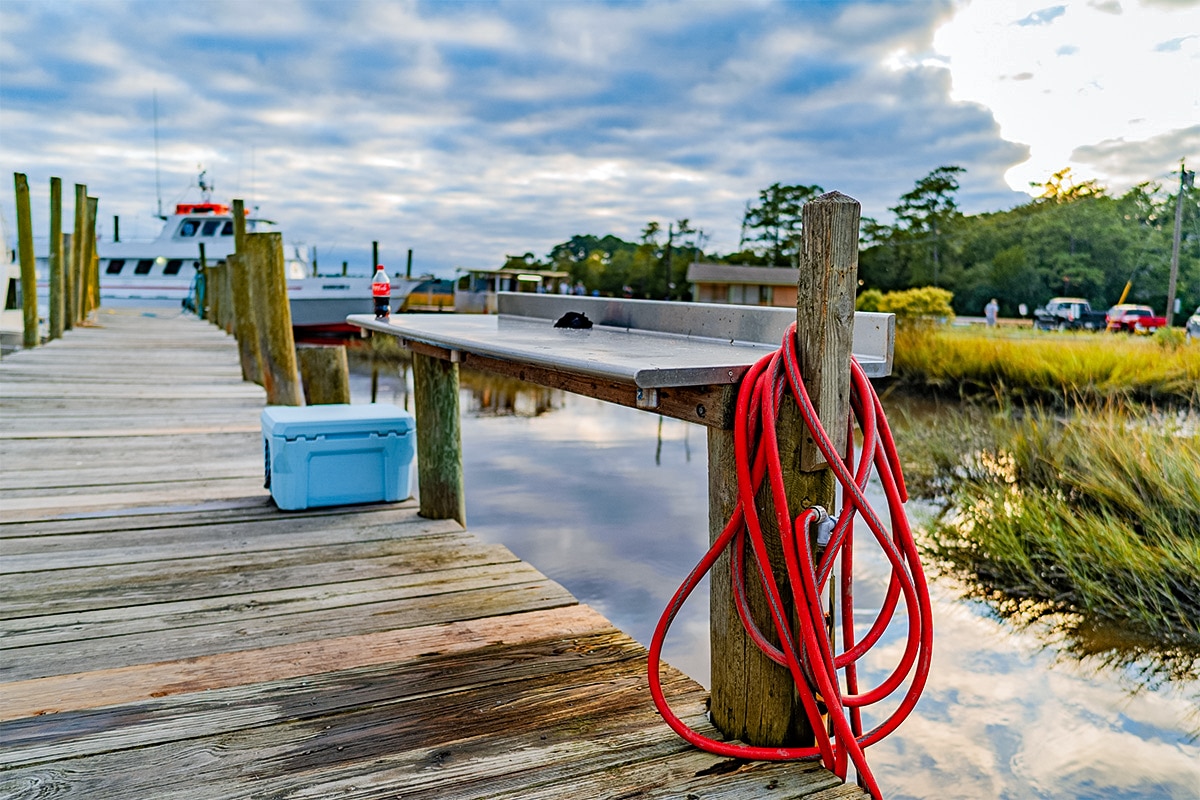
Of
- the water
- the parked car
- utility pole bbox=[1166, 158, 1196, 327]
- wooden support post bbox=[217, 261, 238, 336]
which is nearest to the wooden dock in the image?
the water

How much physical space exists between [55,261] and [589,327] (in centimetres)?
1206

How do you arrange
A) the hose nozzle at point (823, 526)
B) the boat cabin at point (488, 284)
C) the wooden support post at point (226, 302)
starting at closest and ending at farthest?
1. the hose nozzle at point (823, 526)
2. the wooden support post at point (226, 302)
3. the boat cabin at point (488, 284)

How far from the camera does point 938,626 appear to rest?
504cm

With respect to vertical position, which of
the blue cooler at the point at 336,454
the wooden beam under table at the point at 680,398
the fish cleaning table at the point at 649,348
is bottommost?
the blue cooler at the point at 336,454

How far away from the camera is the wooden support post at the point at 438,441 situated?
4.38 meters

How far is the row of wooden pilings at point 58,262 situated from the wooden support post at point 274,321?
521 cm

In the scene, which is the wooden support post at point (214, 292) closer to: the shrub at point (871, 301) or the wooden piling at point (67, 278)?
the wooden piling at point (67, 278)

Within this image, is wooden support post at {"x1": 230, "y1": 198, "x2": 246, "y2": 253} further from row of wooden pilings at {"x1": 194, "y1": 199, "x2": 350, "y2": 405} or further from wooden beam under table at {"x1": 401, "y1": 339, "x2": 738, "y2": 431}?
wooden beam under table at {"x1": 401, "y1": 339, "x2": 738, "y2": 431}

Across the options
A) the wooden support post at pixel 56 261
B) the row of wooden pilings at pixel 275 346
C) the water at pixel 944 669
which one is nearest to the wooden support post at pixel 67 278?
the wooden support post at pixel 56 261

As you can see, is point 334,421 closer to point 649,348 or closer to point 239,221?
point 649,348

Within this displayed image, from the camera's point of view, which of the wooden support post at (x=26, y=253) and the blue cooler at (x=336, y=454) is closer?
the blue cooler at (x=336, y=454)

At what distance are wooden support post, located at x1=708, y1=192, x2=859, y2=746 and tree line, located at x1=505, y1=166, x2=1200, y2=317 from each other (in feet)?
110

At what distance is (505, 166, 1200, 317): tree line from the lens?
37938 millimetres

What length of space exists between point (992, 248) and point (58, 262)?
154 feet
